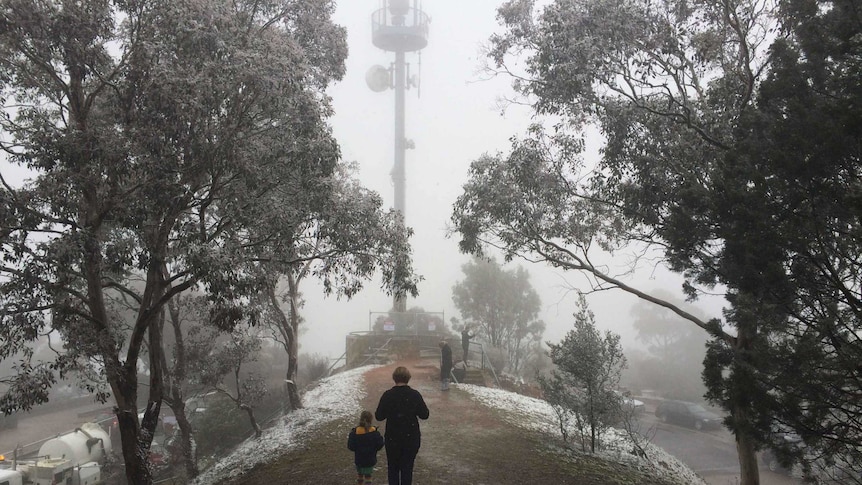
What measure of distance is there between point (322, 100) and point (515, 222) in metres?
6.19

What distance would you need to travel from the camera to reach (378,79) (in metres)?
58.5

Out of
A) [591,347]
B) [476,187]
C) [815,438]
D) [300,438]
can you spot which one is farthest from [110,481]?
[815,438]

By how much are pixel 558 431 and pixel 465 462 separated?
159 inches

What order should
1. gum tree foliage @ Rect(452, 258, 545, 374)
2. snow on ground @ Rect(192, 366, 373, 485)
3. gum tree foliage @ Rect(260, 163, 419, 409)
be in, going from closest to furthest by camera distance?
gum tree foliage @ Rect(260, 163, 419, 409), snow on ground @ Rect(192, 366, 373, 485), gum tree foliage @ Rect(452, 258, 545, 374)

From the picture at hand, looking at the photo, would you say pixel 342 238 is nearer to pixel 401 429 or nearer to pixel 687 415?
pixel 401 429

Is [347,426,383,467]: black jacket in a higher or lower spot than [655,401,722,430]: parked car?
higher

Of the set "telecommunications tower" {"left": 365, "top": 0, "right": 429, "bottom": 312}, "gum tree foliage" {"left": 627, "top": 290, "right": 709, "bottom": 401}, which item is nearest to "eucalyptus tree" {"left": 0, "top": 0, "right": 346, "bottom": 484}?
"gum tree foliage" {"left": 627, "top": 290, "right": 709, "bottom": 401}

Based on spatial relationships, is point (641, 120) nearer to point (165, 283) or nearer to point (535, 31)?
point (535, 31)

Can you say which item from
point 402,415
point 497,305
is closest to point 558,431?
point 402,415

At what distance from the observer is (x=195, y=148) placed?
8.12m

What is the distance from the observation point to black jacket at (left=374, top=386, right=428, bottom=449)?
607cm

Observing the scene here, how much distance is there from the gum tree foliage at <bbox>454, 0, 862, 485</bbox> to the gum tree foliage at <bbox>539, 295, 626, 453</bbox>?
1.93 metres

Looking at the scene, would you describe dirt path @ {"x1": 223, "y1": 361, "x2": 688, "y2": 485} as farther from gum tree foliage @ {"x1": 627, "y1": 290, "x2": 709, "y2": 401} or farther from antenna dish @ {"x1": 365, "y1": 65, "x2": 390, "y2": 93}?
antenna dish @ {"x1": 365, "y1": 65, "x2": 390, "y2": 93}

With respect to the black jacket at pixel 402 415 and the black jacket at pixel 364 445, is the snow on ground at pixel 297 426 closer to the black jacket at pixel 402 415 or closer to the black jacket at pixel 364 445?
the black jacket at pixel 364 445
